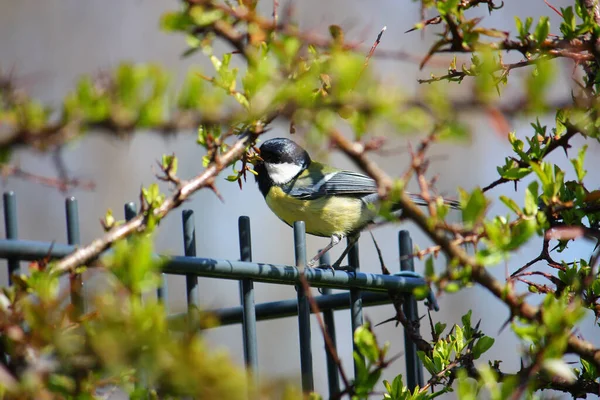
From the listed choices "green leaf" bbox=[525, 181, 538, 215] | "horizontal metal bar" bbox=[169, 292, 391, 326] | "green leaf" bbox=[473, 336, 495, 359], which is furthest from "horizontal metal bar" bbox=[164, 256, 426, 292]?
"green leaf" bbox=[525, 181, 538, 215]

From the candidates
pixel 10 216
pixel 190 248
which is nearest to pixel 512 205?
pixel 190 248

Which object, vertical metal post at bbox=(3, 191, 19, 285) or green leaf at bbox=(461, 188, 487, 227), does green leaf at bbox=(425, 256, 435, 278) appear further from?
vertical metal post at bbox=(3, 191, 19, 285)

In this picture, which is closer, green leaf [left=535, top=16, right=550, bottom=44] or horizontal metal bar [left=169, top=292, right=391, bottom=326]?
green leaf [left=535, top=16, right=550, bottom=44]

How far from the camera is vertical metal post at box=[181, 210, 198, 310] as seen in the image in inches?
66.7

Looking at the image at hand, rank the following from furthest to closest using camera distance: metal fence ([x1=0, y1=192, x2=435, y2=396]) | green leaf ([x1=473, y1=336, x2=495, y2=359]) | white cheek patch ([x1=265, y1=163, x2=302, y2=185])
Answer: white cheek patch ([x1=265, y1=163, x2=302, y2=185]) < green leaf ([x1=473, y1=336, x2=495, y2=359]) < metal fence ([x1=0, y1=192, x2=435, y2=396])

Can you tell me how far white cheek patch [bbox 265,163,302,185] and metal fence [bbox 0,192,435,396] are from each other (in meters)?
1.87

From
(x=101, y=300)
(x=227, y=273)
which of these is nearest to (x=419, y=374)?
(x=227, y=273)

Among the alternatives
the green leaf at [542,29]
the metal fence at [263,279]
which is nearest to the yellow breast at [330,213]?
the metal fence at [263,279]

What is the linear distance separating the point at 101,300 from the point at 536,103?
69cm

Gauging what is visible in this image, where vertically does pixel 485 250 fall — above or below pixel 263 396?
above

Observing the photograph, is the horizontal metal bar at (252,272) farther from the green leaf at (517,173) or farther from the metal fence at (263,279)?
the green leaf at (517,173)

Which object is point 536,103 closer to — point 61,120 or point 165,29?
point 165,29

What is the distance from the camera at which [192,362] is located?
1022mm

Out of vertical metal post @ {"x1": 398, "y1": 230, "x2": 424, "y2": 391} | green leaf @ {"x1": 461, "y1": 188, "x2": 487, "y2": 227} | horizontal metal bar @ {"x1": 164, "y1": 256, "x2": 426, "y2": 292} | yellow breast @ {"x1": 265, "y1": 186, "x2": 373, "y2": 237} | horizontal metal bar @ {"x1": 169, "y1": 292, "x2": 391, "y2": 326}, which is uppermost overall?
yellow breast @ {"x1": 265, "y1": 186, "x2": 373, "y2": 237}
